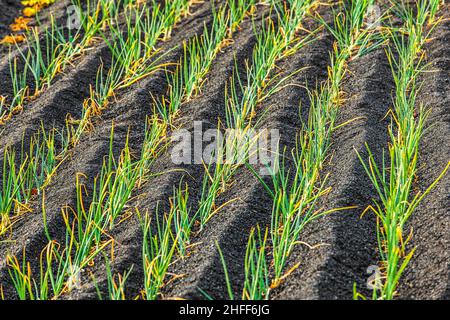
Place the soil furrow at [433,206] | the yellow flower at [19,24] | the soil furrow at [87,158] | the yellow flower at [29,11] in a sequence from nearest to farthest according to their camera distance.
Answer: the soil furrow at [433,206], the soil furrow at [87,158], the yellow flower at [19,24], the yellow flower at [29,11]

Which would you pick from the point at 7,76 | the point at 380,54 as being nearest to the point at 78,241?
the point at 7,76

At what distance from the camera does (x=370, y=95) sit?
3271mm

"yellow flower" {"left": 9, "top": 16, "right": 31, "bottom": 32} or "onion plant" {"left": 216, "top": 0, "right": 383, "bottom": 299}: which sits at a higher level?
"yellow flower" {"left": 9, "top": 16, "right": 31, "bottom": 32}

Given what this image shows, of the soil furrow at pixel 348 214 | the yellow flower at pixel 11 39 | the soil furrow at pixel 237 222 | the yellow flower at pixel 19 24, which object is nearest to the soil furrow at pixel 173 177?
the soil furrow at pixel 237 222

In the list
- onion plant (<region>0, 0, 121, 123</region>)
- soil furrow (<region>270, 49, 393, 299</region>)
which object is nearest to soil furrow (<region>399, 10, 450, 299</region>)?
soil furrow (<region>270, 49, 393, 299</region>)

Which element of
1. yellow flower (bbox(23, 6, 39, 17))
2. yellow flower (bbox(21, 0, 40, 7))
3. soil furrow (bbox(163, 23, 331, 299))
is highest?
yellow flower (bbox(21, 0, 40, 7))

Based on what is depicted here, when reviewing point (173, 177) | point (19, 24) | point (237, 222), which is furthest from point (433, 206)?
point (19, 24)

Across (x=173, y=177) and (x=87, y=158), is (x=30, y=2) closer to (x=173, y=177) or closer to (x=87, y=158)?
(x=87, y=158)

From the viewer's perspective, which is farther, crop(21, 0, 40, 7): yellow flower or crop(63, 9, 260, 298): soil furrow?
crop(21, 0, 40, 7): yellow flower

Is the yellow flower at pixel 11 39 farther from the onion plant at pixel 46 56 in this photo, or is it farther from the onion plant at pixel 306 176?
the onion plant at pixel 306 176

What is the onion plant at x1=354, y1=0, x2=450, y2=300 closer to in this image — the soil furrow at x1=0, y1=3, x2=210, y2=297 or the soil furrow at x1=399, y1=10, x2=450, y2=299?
the soil furrow at x1=399, y1=10, x2=450, y2=299

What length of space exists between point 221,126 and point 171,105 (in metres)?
0.26
